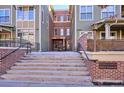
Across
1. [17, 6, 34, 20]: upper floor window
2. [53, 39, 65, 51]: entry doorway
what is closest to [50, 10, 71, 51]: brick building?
[53, 39, 65, 51]: entry doorway

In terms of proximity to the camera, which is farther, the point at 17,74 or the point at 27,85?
the point at 17,74

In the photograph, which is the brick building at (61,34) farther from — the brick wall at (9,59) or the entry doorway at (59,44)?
the brick wall at (9,59)

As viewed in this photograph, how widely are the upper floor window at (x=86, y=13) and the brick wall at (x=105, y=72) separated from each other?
13295mm

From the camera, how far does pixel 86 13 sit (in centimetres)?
2403

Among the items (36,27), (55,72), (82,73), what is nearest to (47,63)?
(55,72)

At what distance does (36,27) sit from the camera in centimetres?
2491

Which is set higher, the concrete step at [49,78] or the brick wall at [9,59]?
the brick wall at [9,59]

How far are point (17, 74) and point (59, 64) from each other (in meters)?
2.15

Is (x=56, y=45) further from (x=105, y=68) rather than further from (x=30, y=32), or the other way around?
(x=105, y=68)

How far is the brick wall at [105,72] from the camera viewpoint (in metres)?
10.8

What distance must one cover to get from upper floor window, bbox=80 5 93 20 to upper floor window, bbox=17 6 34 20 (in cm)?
489

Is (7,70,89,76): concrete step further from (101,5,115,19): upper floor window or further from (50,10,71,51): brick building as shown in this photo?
(50,10,71,51): brick building

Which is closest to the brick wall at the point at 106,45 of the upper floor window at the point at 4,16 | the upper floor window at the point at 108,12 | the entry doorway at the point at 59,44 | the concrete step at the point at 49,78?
the concrete step at the point at 49,78

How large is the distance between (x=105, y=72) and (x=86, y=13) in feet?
44.8
